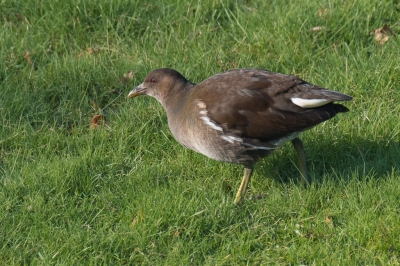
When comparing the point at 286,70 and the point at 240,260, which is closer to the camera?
the point at 240,260

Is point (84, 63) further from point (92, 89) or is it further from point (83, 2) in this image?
point (83, 2)

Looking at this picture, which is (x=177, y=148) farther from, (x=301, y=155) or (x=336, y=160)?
(x=336, y=160)

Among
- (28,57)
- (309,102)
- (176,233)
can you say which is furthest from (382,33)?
(28,57)

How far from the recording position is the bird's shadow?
18.9 feet

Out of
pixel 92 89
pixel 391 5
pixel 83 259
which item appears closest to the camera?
pixel 83 259

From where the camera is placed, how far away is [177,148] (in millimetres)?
6262

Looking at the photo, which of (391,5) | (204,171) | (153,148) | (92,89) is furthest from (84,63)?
(391,5)

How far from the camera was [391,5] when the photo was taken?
749 centimetres

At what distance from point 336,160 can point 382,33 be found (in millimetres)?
1928

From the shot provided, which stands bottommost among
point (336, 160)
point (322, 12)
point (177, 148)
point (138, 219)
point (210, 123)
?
point (177, 148)

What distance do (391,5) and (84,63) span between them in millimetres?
3182

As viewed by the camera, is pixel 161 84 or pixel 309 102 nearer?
pixel 309 102

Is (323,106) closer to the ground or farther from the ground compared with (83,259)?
farther from the ground

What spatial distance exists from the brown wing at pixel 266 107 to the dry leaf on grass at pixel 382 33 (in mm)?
1976
